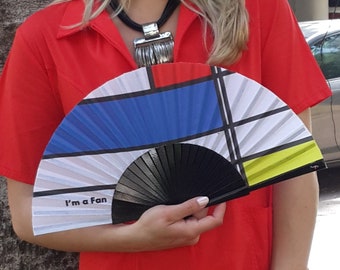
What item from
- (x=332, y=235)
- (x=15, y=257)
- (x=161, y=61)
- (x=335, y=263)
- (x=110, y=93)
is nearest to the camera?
(x=110, y=93)

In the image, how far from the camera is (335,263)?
238 inches

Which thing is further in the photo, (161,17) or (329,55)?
(329,55)

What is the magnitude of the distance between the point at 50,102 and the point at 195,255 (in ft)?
1.54

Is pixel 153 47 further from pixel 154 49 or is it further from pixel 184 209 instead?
pixel 184 209

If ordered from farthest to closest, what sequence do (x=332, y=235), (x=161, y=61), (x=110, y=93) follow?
1. (x=332, y=235)
2. (x=161, y=61)
3. (x=110, y=93)

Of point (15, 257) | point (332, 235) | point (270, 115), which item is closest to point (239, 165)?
point (270, 115)

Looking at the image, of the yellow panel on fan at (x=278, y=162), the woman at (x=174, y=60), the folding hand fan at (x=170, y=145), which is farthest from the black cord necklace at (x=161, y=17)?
the yellow panel on fan at (x=278, y=162)

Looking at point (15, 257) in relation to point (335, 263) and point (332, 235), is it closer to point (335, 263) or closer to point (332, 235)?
point (335, 263)

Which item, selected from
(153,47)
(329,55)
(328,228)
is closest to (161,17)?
(153,47)

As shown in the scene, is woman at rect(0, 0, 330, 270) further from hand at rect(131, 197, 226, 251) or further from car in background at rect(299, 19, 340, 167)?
car in background at rect(299, 19, 340, 167)

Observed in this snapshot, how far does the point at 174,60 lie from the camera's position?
1616 millimetres

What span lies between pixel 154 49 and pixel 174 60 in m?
0.05

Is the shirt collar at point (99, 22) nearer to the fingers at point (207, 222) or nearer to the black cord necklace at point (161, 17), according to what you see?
the black cord necklace at point (161, 17)

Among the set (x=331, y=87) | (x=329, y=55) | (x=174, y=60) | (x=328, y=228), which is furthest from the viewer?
(x=329, y=55)
